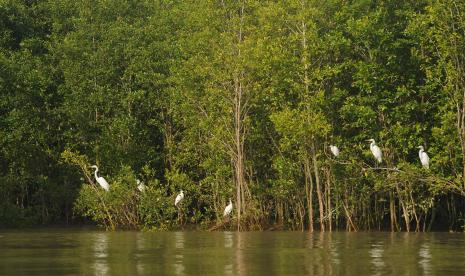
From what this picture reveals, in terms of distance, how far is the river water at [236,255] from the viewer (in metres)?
15.1

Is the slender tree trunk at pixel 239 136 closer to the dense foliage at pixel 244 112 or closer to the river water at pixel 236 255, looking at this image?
the dense foliage at pixel 244 112

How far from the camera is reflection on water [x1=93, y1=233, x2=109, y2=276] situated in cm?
1535

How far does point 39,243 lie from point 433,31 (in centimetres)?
1208

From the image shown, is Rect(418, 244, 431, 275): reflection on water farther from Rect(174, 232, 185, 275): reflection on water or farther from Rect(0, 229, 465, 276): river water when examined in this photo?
Rect(174, 232, 185, 275): reflection on water

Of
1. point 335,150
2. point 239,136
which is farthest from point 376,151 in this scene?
point 239,136

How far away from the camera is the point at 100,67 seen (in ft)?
123

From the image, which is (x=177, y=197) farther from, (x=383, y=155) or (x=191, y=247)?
(x=191, y=247)

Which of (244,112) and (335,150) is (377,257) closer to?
(335,150)

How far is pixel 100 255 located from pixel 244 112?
13623 millimetres

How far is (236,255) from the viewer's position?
18.3m

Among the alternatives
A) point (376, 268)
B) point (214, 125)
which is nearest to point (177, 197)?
point (214, 125)

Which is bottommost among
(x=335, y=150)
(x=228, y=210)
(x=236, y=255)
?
(x=236, y=255)

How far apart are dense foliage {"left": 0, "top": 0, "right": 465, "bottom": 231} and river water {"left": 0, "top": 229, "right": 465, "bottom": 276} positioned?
4.21 metres

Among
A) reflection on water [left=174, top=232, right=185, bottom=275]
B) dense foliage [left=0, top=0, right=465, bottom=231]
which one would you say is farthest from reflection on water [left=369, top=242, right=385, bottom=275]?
dense foliage [left=0, top=0, right=465, bottom=231]
